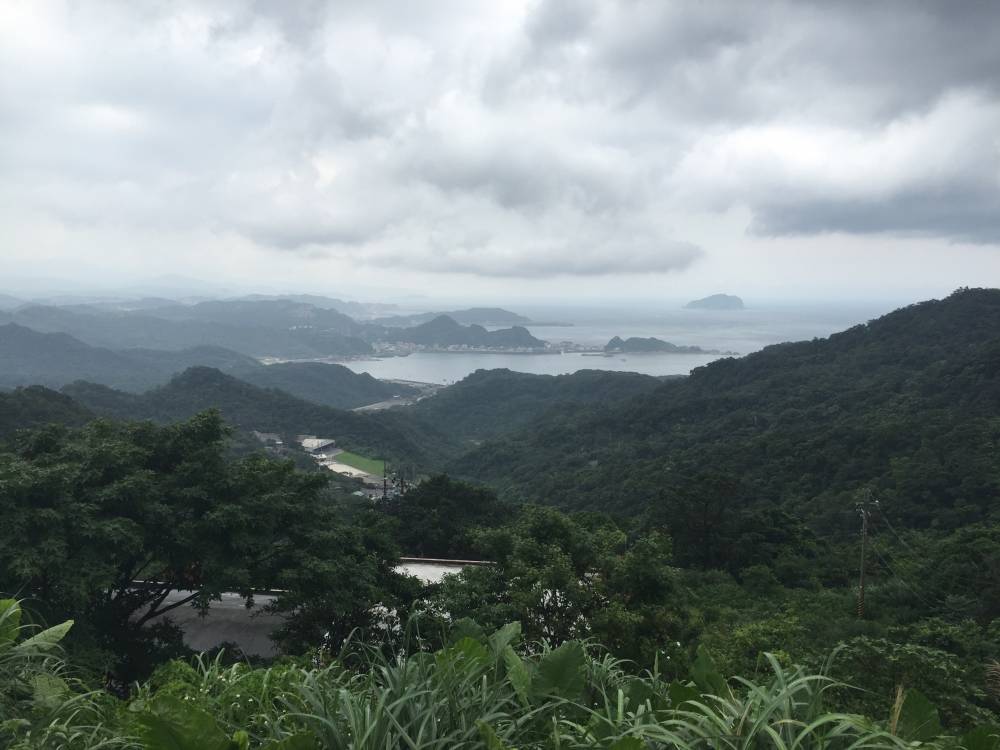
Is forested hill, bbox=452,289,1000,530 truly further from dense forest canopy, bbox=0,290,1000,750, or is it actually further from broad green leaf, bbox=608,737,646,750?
broad green leaf, bbox=608,737,646,750

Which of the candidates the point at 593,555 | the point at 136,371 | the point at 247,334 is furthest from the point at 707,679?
the point at 247,334

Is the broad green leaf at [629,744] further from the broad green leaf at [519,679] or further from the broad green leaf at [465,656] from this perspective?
the broad green leaf at [465,656]

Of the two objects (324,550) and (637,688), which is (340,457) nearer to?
(324,550)

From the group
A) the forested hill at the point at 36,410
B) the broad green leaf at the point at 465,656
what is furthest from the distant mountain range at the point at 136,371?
the broad green leaf at the point at 465,656

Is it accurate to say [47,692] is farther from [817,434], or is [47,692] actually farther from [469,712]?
[817,434]

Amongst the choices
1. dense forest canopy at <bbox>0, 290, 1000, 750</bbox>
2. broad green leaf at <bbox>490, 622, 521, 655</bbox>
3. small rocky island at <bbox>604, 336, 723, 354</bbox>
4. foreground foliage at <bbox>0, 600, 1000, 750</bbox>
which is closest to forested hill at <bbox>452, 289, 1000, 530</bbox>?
Answer: dense forest canopy at <bbox>0, 290, 1000, 750</bbox>

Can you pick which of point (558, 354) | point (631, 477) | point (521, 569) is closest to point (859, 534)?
point (631, 477)
